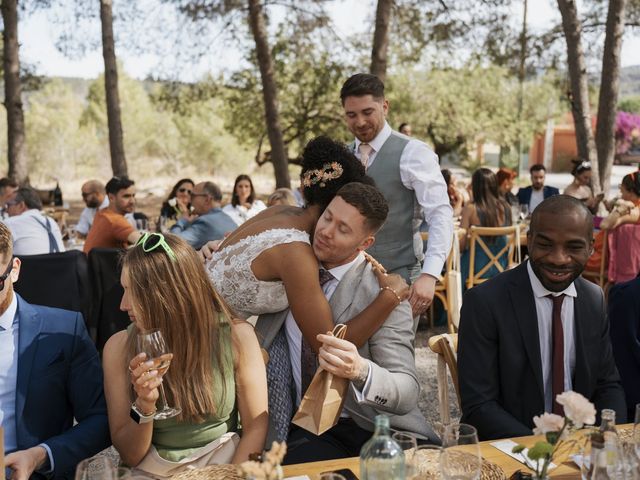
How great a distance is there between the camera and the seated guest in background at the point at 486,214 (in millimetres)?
6447

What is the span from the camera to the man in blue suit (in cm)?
204

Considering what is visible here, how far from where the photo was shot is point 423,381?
509 cm

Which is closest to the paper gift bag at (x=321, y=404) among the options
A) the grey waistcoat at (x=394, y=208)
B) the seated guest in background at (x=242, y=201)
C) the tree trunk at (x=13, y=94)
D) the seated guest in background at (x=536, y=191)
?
the grey waistcoat at (x=394, y=208)

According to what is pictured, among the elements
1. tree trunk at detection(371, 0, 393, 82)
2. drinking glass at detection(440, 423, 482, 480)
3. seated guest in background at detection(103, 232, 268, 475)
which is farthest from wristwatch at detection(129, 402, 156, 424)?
tree trunk at detection(371, 0, 393, 82)

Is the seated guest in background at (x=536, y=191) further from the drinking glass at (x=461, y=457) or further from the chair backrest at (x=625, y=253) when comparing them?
the drinking glass at (x=461, y=457)

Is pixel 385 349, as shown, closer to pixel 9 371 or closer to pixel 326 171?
pixel 326 171

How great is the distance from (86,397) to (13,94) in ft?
33.1

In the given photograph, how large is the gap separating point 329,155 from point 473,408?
3.59 feet

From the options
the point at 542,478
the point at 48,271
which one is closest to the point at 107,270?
the point at 48,271

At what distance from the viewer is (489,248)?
6402 millimetres

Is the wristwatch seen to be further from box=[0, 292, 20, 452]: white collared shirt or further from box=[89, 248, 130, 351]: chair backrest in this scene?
box=[89, 248, 130, 351]: chair backrest

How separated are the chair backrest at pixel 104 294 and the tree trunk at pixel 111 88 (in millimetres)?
5985

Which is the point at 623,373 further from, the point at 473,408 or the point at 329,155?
the point at 329,155

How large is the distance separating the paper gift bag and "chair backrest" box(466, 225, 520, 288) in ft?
14.8
